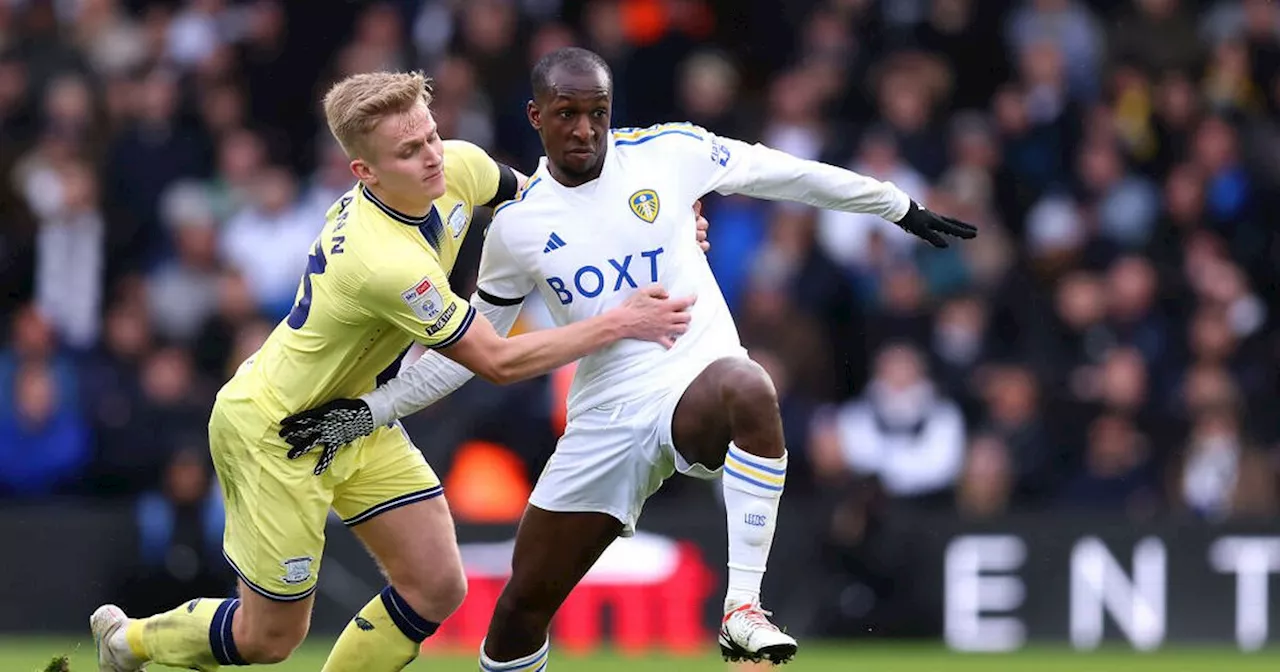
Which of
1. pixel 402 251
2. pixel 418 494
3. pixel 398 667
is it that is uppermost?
pixel 402 251

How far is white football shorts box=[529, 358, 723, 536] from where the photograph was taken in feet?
27.7

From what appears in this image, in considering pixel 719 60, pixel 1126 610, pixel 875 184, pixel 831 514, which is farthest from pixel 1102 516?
pixel 875 184

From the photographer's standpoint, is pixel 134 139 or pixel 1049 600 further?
pixel 134 139

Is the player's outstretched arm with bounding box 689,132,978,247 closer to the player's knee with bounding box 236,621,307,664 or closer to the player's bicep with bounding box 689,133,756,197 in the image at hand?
the player's bicep with bounding box 689,133,756,197

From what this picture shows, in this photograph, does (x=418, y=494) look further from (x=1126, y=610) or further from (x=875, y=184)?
(x=1126, y=610)

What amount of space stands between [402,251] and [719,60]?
7782 millimetres

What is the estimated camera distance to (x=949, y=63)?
16453 mm

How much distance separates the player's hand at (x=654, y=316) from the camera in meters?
8.34

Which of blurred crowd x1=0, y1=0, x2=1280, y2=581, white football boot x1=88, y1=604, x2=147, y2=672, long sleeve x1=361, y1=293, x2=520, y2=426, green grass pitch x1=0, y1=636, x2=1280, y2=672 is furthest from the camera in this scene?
blurred crowd x1=0, y1=0, x2=1280, y2=581

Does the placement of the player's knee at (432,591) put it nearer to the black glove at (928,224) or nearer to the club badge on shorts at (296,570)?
the club badge on shorts at (296,570)

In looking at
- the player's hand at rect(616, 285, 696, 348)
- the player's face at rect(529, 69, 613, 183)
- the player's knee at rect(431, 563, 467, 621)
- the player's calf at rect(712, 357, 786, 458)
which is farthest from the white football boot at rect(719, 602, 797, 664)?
the player's face at rect(529, 69, 613, 183)

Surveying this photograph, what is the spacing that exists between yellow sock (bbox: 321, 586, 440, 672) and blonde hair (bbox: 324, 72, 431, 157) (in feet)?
5.91

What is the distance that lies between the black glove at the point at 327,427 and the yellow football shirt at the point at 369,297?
0.06 m

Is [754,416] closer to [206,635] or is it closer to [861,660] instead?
[206,635]
